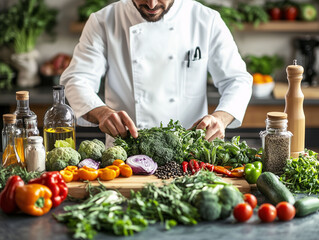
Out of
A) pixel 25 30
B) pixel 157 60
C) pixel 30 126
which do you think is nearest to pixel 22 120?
pixel 30 126

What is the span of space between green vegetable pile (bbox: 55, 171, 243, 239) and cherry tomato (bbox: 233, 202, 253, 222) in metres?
0.03

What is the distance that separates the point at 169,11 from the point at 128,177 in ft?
4.02

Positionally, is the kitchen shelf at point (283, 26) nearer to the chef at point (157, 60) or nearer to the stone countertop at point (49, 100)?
the stone countertop at point (49, 100)

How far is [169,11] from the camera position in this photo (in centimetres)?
292

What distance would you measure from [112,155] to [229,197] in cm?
63

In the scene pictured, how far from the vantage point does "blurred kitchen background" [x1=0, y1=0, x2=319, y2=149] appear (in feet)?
14.1

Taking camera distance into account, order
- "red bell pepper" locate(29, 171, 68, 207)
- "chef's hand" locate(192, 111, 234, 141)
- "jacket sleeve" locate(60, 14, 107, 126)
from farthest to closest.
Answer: "jacket sleeve" locate(60, 14, 107, 126)
"chef's hand" locate(192, 111, 234, 141)
"red bell pepper" locate(29, 171, 68, 207)

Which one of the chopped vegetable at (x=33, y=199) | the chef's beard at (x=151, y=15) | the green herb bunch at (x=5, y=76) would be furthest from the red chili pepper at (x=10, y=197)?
the green herb bunch at (x=5, y=76)

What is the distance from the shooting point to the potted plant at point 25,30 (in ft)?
15.4

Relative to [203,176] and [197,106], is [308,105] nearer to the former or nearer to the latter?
[197,106]

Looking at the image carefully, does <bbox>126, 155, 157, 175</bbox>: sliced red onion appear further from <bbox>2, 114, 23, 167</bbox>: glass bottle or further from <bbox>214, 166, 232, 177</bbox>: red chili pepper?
<bbox>2, 114, 23, 167</bbox>: glass bottle

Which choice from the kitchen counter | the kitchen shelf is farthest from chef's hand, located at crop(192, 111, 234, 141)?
the kitchen shelf

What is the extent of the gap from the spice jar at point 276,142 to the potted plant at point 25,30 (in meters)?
3.17

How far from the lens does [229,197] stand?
1762mm
